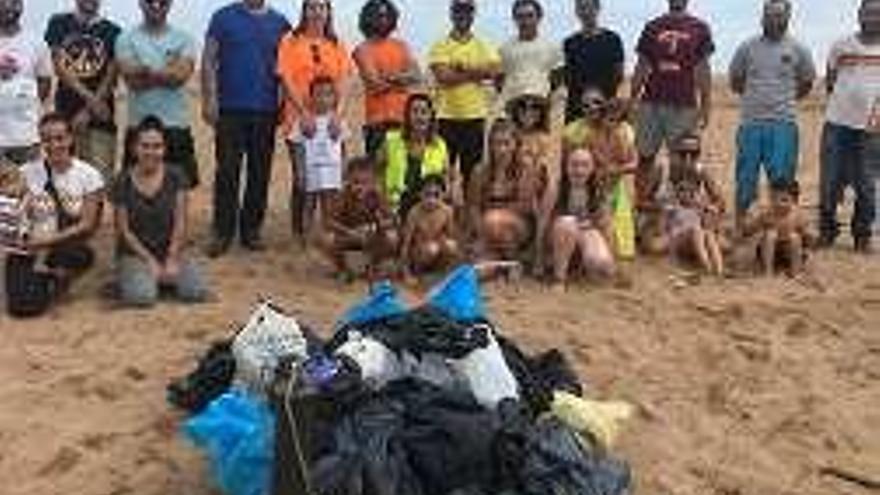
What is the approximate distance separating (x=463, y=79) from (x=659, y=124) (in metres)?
1.42

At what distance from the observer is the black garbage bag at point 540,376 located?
295 inches

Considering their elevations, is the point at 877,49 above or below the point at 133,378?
above

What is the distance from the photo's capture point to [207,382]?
8.00m

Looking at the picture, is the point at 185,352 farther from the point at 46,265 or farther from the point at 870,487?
the point at 870,487

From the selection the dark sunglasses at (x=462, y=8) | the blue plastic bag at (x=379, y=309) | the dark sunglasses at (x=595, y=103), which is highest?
the dark sunglasses at (x=462, y=8)

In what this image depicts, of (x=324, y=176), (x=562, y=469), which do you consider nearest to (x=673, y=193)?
(x=324, y=176)

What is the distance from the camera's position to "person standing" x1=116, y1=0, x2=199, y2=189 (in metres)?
10.2

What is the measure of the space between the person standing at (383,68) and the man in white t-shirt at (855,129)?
286 cm

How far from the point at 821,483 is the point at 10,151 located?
17.0 ft

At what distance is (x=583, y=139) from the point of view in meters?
10.8

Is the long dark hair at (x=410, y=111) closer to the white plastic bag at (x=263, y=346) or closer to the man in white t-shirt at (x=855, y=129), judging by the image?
the white plastic bag at (x=263, y=346)

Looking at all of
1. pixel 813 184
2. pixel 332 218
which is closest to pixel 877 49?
pixel 332 218

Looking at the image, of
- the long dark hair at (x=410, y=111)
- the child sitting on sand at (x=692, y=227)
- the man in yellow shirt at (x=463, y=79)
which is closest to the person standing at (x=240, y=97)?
the long dark hair at (x=410, y=111)

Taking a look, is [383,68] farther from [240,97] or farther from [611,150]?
[611,150]
